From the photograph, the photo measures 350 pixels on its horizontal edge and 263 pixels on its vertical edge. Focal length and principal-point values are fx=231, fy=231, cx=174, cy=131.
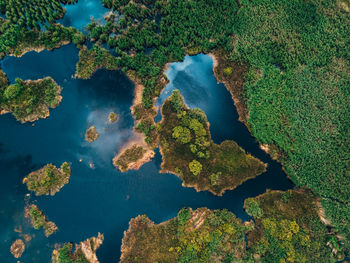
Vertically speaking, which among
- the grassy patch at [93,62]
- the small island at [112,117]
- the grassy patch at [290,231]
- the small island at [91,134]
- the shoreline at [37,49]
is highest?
the shoreline at [37,49]

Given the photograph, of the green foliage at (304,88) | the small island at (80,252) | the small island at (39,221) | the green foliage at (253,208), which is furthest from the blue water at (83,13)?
the green foliage at (253,208)

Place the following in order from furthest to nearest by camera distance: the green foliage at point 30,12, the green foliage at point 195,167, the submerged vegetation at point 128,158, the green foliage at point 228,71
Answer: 1. the green foliage at point 228,71
2. the green foliage at point 30,12
3. the submerged vegetation at point 128,158
4. the green foliage at point 195,167

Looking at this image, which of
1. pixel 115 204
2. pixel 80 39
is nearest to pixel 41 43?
pixel 80 39

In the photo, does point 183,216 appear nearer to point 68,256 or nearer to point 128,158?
point 128,158

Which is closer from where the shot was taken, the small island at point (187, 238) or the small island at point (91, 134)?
the small island at point (187, 238)

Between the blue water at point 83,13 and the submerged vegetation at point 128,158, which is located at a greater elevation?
the blue water at point 83,13

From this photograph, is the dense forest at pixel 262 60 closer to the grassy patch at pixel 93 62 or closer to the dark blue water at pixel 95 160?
the grassy patch at pixel 93 62

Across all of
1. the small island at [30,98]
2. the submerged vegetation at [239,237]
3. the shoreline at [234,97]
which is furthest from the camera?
the shoreline at [234,97]
